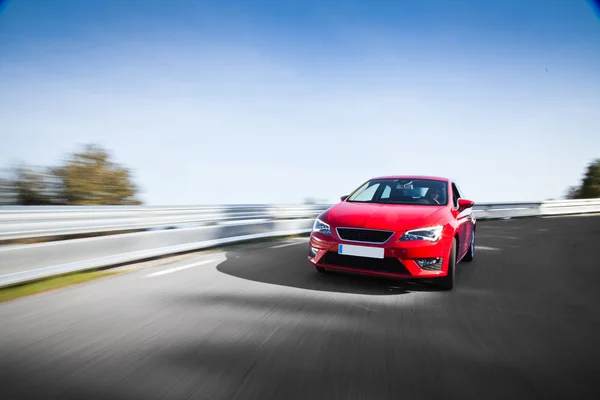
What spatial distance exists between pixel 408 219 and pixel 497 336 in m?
1.90

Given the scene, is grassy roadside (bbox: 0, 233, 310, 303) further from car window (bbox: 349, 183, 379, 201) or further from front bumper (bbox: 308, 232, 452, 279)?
car window (bbox: 349, 183, 379, 201)

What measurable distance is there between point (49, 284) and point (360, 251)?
12.0 feet

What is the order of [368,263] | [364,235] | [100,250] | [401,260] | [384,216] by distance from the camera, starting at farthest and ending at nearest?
[100,250] → [384,216] → [364,235] → [368,263] → [401,260]

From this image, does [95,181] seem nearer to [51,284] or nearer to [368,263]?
[51,284]

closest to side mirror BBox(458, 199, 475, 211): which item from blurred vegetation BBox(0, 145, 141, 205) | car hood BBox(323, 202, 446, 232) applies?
car hood BBox(323, 202, 446, 232)

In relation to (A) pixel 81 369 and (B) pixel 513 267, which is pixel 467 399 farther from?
(B) pixel 513 267

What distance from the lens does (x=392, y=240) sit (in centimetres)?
507

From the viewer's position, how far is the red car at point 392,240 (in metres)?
5.05

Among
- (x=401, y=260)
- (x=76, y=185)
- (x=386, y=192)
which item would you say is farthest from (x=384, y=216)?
(x=76, y=185)

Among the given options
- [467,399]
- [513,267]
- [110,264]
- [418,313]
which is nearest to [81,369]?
[467,399]

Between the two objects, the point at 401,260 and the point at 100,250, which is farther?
the point at 100,250

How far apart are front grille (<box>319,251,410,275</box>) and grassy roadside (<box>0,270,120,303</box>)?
10.0 feet

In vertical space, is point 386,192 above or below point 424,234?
above

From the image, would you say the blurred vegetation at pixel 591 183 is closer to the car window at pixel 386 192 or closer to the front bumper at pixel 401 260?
the car window at pixel 386 192
